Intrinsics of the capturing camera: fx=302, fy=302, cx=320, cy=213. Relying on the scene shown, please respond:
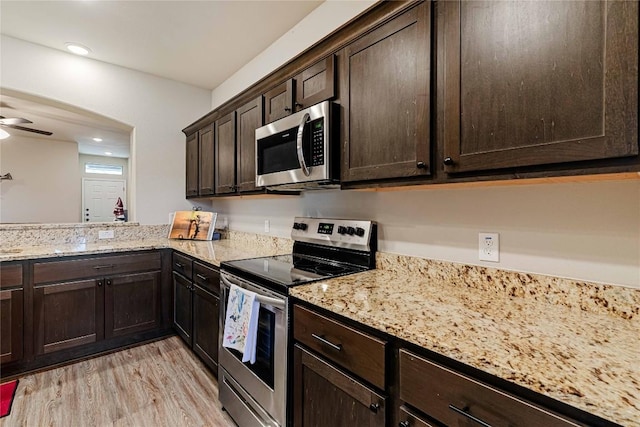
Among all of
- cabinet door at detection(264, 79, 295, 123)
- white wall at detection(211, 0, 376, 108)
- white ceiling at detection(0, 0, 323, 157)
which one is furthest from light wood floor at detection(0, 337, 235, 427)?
white wall at detection(211, 0, 376, 108)

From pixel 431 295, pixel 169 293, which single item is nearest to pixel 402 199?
pixel 431 295

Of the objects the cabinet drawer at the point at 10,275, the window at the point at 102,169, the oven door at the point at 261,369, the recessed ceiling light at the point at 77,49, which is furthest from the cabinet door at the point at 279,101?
the window at the point at 102,169

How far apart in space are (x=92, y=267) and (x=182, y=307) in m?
0.80

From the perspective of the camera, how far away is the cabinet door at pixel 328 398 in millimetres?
1016

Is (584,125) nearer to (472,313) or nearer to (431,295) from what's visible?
(472,313)

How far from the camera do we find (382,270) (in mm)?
1717

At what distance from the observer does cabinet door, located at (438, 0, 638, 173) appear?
0.79 m

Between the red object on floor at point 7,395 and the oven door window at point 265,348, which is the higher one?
the oven door window at point 265,348

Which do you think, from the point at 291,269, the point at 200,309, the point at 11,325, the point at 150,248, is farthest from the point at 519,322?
the point at 11,325

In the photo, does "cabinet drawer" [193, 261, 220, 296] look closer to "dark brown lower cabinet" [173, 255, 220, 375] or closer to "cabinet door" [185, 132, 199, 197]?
"dark brown lower cabinet" [173, 255, 220, 375]

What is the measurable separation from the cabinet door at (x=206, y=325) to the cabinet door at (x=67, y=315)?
2.94 ft

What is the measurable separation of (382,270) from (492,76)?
107 cm

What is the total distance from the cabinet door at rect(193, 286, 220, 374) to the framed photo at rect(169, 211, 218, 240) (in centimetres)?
95

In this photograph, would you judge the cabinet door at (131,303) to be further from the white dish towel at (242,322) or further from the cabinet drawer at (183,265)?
the white dish towel at (242,322)
